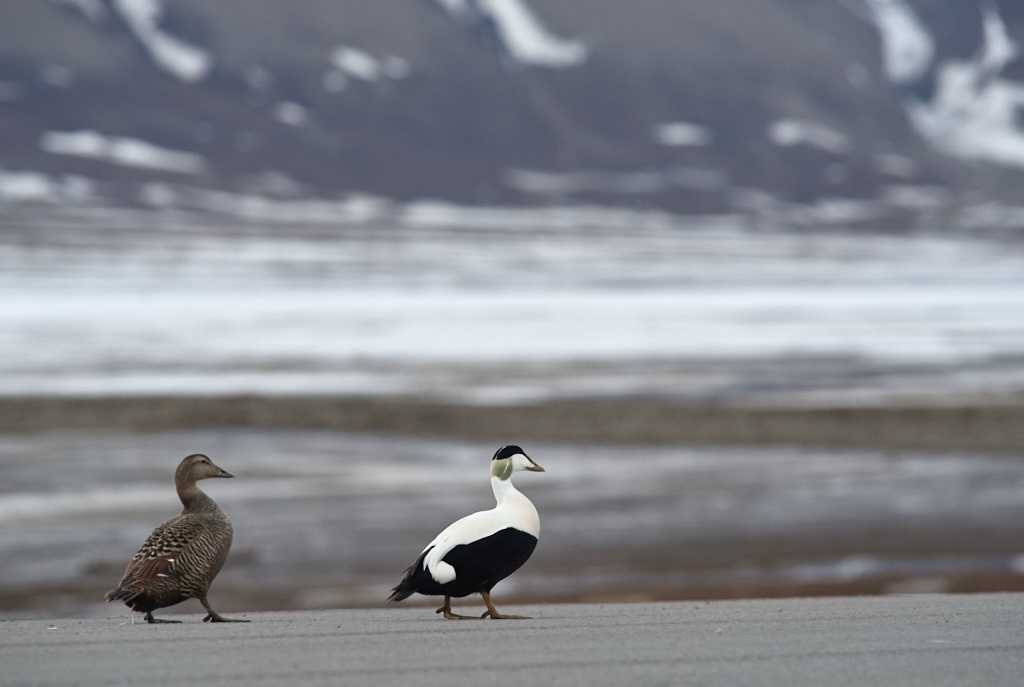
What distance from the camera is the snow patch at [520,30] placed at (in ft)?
581

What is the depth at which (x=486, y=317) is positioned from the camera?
3784cm

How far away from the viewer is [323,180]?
434 feet

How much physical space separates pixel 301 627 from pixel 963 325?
3156 centimetres

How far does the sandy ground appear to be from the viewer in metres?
5.72

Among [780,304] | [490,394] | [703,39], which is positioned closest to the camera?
[490,394]

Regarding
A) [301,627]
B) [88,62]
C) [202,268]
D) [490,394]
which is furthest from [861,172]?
[301,627]

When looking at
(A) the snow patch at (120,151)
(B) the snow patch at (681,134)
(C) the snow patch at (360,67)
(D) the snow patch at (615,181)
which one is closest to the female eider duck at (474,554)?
(A) the snow patch at (120,151)

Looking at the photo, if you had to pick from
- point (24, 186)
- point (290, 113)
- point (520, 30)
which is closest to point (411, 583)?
point (24, 186)

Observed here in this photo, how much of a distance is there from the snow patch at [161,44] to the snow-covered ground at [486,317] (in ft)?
271

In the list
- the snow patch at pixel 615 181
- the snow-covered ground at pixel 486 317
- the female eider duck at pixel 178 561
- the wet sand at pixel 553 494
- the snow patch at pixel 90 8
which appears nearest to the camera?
the female eider duck at pixel 178 561

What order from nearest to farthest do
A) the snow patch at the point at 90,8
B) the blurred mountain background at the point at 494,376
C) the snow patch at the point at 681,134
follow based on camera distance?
the blurred mountain background at the point at 494,376 < the snow patch at the point at 90,8 < the snow patch at the point at 681,134

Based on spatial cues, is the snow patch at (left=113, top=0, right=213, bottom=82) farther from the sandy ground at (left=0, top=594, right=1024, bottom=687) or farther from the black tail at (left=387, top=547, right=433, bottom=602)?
the black tail at (left=387, top=547, right=433, bottom=602)

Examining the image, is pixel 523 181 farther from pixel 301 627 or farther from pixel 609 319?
pixel 301 627

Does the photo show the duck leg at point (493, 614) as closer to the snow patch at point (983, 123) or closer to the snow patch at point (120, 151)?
the snow patch at point (120, 151)
